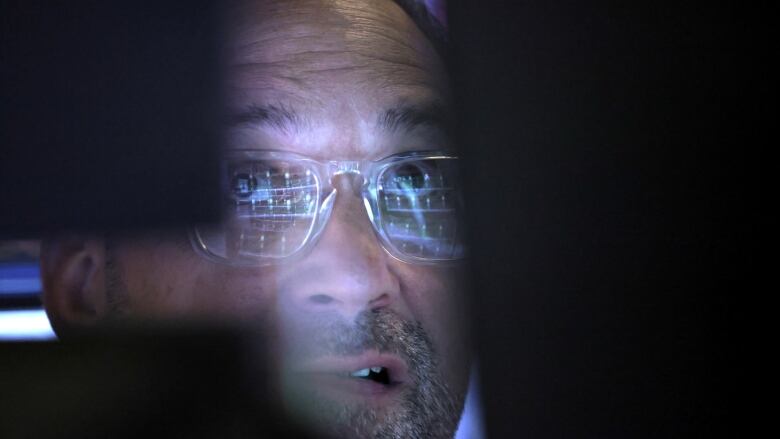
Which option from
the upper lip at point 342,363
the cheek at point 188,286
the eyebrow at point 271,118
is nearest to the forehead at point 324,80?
the eyebrow at point 271,118

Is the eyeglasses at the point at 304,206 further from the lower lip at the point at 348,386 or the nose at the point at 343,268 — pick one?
the lower lip at the point at 348,386

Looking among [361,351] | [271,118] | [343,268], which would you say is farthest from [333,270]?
[271,118]

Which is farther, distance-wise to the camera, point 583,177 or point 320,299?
point 583,177

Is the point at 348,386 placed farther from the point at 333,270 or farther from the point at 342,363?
the point at 333,270

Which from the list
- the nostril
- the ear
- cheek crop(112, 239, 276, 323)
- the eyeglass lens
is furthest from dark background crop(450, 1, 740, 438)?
the ear

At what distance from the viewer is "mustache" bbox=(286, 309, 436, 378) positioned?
0.96 m

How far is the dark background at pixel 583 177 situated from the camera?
0.99 metres

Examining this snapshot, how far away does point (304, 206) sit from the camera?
950 millimetres

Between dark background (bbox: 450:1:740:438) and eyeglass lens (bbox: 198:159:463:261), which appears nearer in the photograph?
eyeglass lens (bbox: 198:159:463:261)

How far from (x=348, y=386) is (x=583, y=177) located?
0.48 metres

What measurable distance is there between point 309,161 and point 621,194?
1.61 feet

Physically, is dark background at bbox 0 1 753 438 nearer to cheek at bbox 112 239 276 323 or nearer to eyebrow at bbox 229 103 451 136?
eyebrow at bbox 229 103 451 136

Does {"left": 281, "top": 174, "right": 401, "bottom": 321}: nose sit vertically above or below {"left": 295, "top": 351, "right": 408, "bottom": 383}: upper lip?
above

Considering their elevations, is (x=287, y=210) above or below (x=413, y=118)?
below
